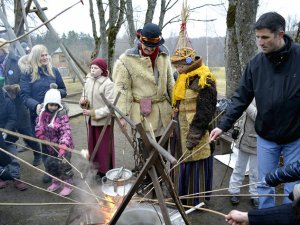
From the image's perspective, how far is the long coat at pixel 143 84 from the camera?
3588 mm

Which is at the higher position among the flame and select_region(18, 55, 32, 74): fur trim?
select_region(18, 55, 32, 74): fur trim

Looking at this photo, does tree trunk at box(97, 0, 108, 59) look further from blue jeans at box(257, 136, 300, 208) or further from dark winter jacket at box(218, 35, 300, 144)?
blue jeans at box(257, 136, 300, 208)

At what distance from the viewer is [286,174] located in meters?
2.10

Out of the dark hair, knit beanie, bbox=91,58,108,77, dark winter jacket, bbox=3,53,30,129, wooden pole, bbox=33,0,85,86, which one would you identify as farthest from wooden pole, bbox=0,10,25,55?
the dark hair

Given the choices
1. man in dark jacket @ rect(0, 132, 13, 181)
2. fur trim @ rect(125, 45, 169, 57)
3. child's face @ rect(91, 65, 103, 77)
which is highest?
fur trim @ rect(125, 45, 169, 57)

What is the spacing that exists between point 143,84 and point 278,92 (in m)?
1.65

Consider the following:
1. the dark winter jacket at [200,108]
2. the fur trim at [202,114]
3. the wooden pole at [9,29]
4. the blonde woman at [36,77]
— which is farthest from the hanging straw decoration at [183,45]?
the wooden pole at [9,29]

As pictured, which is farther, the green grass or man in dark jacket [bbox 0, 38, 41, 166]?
the green grass

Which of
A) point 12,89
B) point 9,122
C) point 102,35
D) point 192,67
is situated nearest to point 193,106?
point 192,67

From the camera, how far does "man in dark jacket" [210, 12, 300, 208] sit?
100 inches

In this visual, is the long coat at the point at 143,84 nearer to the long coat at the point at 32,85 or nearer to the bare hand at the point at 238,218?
the long coat at the point at 32,85

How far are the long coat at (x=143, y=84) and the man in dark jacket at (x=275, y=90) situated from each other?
117cm

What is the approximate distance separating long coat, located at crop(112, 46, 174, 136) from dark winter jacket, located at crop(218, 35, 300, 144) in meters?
1.23

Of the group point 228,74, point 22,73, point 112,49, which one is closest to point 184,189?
point 22,73
